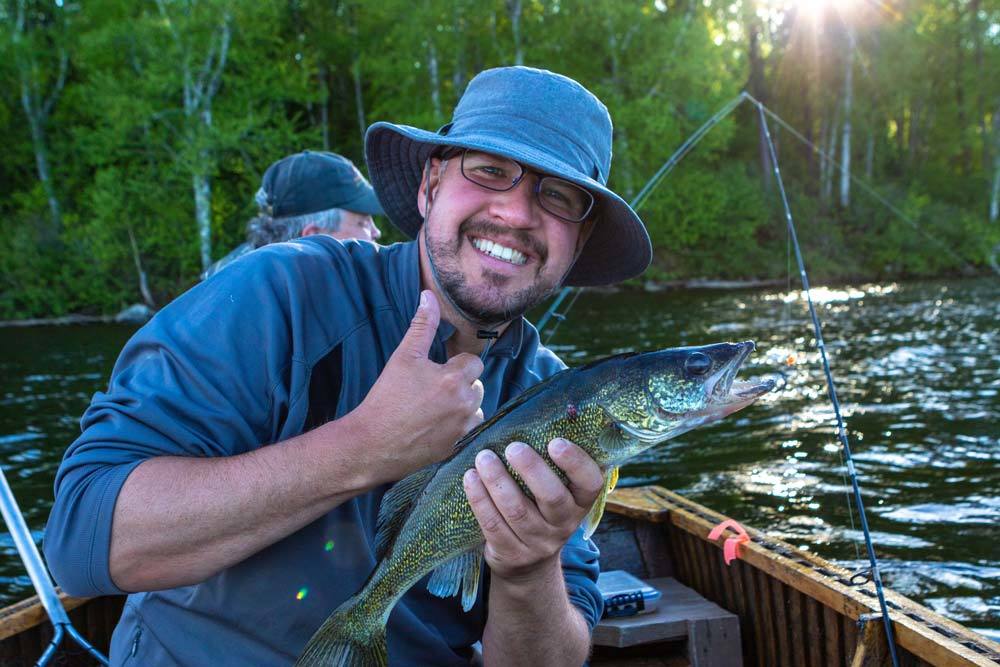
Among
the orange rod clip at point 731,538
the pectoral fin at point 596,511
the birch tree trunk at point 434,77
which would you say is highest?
the birch tree trunk at point 434,77

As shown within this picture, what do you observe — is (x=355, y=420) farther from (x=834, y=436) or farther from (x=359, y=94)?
(x=359, y=94)

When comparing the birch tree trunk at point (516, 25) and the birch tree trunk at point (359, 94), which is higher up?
the birch tree trunk at point (516, 25)

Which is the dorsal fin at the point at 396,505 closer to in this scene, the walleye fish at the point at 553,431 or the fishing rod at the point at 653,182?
the walleye fish at the point at 553,431

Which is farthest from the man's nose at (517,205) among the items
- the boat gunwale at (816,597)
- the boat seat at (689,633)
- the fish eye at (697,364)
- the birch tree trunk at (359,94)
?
the birch tree trunk at (359,94)

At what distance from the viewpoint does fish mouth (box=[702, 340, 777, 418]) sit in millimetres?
2176

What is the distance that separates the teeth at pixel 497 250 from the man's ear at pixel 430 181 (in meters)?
0.28

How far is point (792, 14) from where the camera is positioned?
1606 inches

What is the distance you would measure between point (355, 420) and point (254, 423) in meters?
0.40

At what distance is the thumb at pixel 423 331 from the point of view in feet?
6.91

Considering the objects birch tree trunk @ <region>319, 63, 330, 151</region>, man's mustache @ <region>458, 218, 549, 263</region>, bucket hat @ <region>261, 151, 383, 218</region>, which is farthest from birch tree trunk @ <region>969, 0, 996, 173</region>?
man's mustache @ <region>458, 218, 549, 263</region>

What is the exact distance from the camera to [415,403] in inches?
82.2

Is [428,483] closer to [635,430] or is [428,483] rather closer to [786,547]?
[635,430]

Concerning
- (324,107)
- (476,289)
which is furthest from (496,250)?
(324,107)

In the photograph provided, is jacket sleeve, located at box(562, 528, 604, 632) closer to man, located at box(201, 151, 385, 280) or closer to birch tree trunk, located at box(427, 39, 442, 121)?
man, located at box(201, 151, 385, 280)
